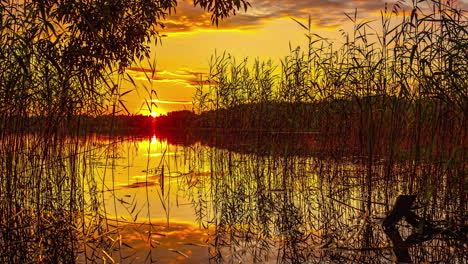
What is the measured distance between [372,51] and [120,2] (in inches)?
152

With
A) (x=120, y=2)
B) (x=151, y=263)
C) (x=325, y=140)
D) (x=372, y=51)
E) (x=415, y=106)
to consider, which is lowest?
(x=151, y=263)

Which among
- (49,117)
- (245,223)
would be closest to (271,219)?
(245,223)

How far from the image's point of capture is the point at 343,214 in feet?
16.6

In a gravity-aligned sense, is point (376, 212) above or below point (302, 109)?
below

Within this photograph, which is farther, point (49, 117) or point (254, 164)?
point (254, 164)

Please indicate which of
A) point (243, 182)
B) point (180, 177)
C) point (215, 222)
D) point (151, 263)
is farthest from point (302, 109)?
point (151, 263)

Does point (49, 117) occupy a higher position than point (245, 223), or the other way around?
point (49, 117)

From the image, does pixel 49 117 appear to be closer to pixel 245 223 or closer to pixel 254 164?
pixel 245 223

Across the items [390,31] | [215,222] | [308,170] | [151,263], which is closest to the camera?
[151,263]

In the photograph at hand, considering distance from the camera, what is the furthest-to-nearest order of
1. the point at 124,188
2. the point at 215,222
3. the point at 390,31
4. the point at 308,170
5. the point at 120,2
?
1. the point at 308,170
2. the point at 124,188
3. the point at 120,2
4. the point at 390,31
5. the point at 215,222

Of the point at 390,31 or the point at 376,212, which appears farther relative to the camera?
the point at 390,31

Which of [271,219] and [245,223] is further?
[271,219]

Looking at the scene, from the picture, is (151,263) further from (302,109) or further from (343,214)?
(302,109)

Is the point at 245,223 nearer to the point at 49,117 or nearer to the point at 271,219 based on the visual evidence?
the point at 271,219
